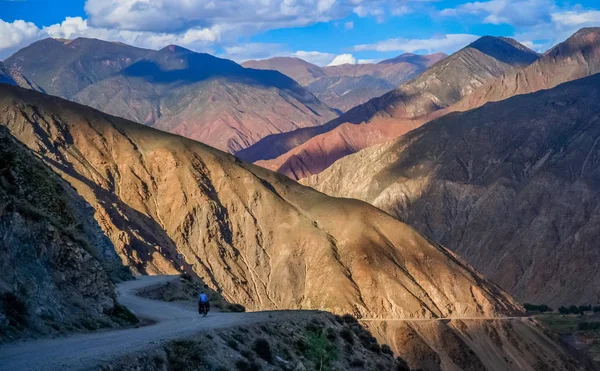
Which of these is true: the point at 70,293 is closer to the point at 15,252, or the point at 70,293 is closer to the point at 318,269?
the point at 15,252

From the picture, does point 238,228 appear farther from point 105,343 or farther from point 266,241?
point 105,343

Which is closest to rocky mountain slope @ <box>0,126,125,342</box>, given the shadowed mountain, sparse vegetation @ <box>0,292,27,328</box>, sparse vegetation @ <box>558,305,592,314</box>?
sparse vegetation @ <box>0,292,27,328</box>

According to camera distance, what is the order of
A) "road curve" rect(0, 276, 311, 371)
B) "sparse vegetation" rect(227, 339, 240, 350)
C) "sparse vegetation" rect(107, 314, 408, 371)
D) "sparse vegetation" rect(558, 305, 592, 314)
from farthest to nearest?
"sparse vegetation" rect(558, 305, 592, 314) < "sparse vegetation" rect(227, 339, 240, 350) < "sparse vegetation" rect(107, 314, 408, 371) < "road curve" rect(0, 276, 311, 371)

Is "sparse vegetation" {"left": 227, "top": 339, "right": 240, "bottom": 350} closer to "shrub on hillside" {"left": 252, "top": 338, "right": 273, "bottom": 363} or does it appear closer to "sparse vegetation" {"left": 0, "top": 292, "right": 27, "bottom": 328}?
"shrub on hillside" {"left": 252, "top": 338, "right": 273, "bottom": 363}

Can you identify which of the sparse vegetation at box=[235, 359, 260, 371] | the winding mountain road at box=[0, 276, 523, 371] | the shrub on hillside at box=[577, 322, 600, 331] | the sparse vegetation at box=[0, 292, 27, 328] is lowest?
the shrub on hillside at box=[577, 322, 600, 331]

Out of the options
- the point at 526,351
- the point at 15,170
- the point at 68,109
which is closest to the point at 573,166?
the point at 526,351
